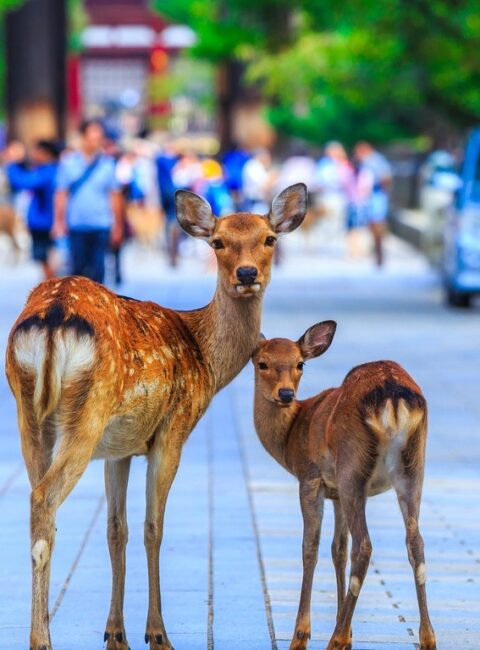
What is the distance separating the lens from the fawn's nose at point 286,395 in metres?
6.07

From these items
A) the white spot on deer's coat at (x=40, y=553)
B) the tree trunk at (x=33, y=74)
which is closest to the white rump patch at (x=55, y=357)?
the white spot on deer's coat at (x=40, y=553)

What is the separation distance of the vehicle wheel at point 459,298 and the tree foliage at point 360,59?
351cm

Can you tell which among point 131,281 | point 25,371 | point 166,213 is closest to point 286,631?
point 25,371

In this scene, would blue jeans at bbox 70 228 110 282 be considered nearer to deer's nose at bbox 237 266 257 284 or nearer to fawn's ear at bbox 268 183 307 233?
fawn's ear at bbox 268 183 307 233

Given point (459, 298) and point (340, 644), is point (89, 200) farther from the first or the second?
point (340, 644)

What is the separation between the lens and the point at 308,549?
5949 millimetres

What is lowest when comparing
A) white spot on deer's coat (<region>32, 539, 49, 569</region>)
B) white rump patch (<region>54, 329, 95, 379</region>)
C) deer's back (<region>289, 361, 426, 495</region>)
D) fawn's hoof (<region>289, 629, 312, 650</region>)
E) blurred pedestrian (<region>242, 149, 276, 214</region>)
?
blurred pedestrian (<region>242, 149, 276, 214</region>)

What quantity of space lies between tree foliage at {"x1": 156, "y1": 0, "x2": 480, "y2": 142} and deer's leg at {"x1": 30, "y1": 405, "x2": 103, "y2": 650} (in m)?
17.0

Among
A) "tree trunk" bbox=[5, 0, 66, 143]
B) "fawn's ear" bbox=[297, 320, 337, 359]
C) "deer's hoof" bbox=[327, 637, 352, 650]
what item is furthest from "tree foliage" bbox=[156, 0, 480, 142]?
"deer's hoof" bbox=[327, 637, 352, 650]

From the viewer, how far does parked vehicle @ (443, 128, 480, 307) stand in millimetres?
20250

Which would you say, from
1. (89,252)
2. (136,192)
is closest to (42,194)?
(89,252)

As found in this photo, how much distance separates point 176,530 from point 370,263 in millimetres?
20906

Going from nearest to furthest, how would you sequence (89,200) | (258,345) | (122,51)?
(258,345) < (89,200) < (122,51)

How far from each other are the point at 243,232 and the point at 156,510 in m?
1.07
